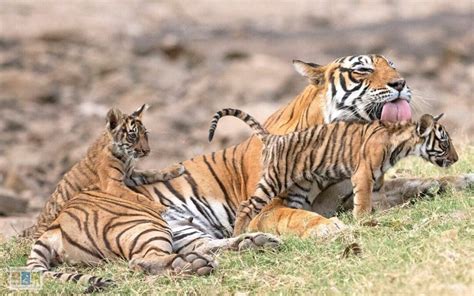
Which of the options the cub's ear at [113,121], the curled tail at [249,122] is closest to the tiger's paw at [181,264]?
the curled tail at [249,122]

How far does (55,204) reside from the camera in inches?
328

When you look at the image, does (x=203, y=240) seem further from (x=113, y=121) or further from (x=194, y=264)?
(x=113, y=121)

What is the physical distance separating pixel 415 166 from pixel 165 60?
16.1 metres

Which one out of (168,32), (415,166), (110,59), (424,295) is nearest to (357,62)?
(415,166)

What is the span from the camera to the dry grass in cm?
619

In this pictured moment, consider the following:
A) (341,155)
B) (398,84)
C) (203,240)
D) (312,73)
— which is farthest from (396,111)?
(203,240)

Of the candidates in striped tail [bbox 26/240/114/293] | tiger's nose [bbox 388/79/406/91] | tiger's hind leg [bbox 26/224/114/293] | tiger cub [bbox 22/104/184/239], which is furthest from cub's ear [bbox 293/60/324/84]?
striped tail [bbox 26/240/114/293]

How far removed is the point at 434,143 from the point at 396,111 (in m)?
0.31

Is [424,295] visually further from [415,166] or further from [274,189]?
[415,166]

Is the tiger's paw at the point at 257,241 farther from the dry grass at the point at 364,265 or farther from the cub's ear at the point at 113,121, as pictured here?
the cub's ear at the point at 113,121

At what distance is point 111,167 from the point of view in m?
8.28

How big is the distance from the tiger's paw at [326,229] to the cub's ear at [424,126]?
0.74 m

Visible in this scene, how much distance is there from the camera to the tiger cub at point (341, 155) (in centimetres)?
759

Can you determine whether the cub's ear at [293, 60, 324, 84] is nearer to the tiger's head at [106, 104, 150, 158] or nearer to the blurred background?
the tiger's head at [106, 104, 150, 158]
